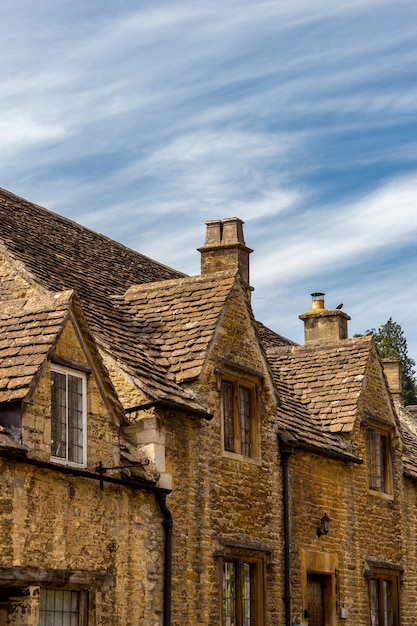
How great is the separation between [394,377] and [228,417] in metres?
13.1

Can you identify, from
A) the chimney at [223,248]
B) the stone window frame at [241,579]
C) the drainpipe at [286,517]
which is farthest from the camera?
the chimney at [223,248]

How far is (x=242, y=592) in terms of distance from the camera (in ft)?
59.9

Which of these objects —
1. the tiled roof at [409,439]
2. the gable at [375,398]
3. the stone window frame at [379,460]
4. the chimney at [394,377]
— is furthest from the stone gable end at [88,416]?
the chimney at [394,377]

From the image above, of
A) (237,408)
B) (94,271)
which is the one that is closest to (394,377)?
(94,271)

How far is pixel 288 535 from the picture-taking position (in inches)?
765

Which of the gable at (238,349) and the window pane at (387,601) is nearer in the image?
the gable at (238,349)

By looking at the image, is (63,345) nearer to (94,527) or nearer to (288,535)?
(94,527)

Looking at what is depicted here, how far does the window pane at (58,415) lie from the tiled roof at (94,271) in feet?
5.43

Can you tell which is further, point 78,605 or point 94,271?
point 94,271

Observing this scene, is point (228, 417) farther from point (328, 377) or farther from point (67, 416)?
point (328, 377)

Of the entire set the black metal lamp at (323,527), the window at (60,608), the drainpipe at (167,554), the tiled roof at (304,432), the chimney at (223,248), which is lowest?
the window at (60,608)

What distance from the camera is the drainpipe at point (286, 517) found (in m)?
19.3

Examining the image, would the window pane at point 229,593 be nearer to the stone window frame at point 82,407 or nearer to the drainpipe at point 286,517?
the drainpipe at point 286,517

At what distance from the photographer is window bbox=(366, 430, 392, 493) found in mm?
23406
